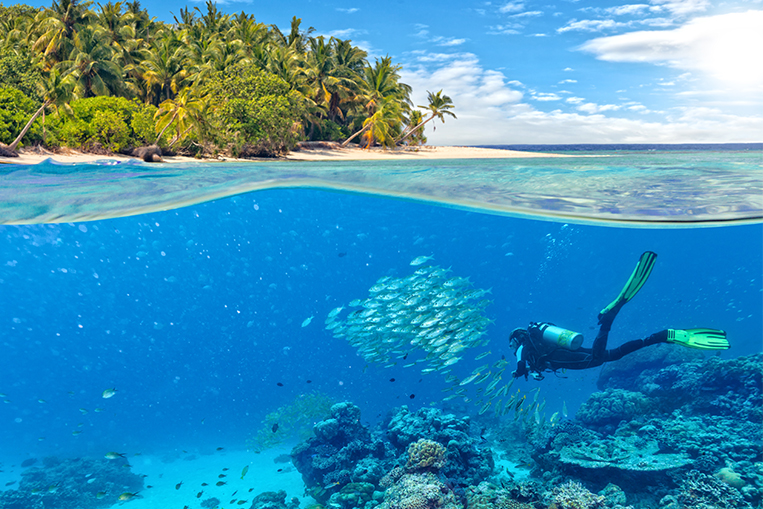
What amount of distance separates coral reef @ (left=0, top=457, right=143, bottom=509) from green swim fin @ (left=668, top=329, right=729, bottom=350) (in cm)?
1385

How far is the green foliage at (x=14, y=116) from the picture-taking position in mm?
18752

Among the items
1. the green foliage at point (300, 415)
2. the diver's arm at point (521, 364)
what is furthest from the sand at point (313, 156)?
the diver's arm at point (521, 364)

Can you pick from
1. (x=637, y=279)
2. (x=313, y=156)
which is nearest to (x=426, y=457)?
(x=637, y=279)

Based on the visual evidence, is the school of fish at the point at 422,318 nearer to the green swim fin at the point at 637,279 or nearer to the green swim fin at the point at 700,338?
the green swim fin at the point at 637,279

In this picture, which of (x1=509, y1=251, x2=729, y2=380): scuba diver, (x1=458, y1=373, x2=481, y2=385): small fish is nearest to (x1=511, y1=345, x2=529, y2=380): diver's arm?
(x1=509, y1=251, x2=729, y2=380): scuba diver

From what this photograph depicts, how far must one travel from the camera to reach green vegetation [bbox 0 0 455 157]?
22.6 meters

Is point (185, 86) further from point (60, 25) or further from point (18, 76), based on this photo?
point (60, 25)

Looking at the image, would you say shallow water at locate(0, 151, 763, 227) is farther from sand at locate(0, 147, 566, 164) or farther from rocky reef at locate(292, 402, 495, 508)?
rocky reef at locate(292, 402, 495, 508)

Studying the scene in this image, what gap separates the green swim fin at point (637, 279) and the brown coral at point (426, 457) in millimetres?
4871

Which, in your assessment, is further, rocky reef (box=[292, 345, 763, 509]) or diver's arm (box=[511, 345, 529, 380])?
diver's arm (box=[511, 345, 529, 380])

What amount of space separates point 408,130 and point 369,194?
40384 mm

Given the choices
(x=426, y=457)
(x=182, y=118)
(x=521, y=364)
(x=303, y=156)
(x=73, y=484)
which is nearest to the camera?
(x=426, y=457)

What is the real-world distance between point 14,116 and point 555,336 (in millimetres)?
24161

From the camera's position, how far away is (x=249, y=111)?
23359 mm
